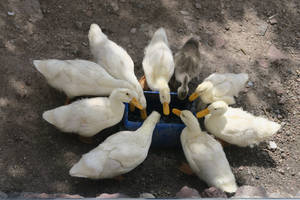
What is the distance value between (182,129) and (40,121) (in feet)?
5.02

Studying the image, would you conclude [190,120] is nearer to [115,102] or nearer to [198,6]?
[115,102]

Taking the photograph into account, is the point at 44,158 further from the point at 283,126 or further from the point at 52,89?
the point at 283,126

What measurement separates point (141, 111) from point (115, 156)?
30.2 inches

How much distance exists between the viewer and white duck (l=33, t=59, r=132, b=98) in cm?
399

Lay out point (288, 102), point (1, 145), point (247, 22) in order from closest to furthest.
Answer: point (1, 145) → point (288, 102) → point (247, 22)

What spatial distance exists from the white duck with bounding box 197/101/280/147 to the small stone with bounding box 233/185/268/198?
572 mm

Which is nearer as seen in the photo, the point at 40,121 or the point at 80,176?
the point at 80,176

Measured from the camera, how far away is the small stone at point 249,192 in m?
3.45

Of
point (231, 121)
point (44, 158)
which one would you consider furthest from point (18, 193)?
point (231, 121)

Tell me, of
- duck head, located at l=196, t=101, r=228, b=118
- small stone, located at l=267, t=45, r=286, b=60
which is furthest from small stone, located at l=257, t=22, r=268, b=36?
duck head, located at l=196, t=101, r=228, b=118

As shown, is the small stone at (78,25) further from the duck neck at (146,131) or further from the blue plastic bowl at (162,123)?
the duck neck at (146,131)

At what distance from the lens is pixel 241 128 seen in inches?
156

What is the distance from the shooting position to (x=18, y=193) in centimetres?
346

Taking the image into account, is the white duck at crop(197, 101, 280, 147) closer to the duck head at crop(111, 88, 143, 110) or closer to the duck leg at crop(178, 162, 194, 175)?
the duck leg at crop(178, 162, 194, 175)
